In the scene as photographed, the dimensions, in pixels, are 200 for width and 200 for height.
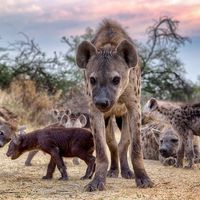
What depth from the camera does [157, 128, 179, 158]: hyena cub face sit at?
10.4 metres

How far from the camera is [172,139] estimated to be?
10.6m

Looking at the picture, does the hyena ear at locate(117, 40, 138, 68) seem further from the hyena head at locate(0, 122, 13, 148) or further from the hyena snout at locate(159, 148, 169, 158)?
the hyena snout at locate(159, 148, 169, 158)

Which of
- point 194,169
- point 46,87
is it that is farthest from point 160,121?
point 46,87

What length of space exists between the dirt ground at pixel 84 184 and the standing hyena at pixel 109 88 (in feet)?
0.74

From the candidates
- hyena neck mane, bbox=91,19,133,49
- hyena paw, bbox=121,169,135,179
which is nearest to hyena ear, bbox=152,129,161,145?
hyena paw, bbox=121,169,135,179

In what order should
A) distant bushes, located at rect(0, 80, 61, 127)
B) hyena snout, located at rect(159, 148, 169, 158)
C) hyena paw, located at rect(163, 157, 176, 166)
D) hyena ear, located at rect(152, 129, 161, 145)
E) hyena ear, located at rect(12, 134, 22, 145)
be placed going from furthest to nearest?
distant bushes, located at rect(0, 80, 61, 127) < hyena ear, located at rect(152, 129, 161, 145) < hyena snout, located at rect(159, 148, 169, 158) < hyena paw, located at rect(163, 157, 176, 166) < hyena ear, located at rect(12, 134, 22, 145)

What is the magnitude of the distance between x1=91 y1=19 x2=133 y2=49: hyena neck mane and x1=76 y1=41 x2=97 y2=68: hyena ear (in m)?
0.18

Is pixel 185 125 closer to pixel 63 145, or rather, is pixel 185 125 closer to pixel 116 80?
pixel 63 145

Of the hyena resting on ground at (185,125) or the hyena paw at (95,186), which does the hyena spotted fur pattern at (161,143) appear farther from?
the hyena paw at (95,186)

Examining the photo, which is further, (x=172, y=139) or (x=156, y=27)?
(x=156, y=27)

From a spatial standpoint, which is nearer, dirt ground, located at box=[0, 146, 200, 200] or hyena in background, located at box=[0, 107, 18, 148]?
dirt ground, located at box=[0, 146, 200, 200]

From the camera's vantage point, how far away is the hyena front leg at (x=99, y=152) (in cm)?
670

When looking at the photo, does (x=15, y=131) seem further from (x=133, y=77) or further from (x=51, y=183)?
(x=133, y=77)

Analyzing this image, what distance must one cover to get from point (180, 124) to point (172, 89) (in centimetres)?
1598
